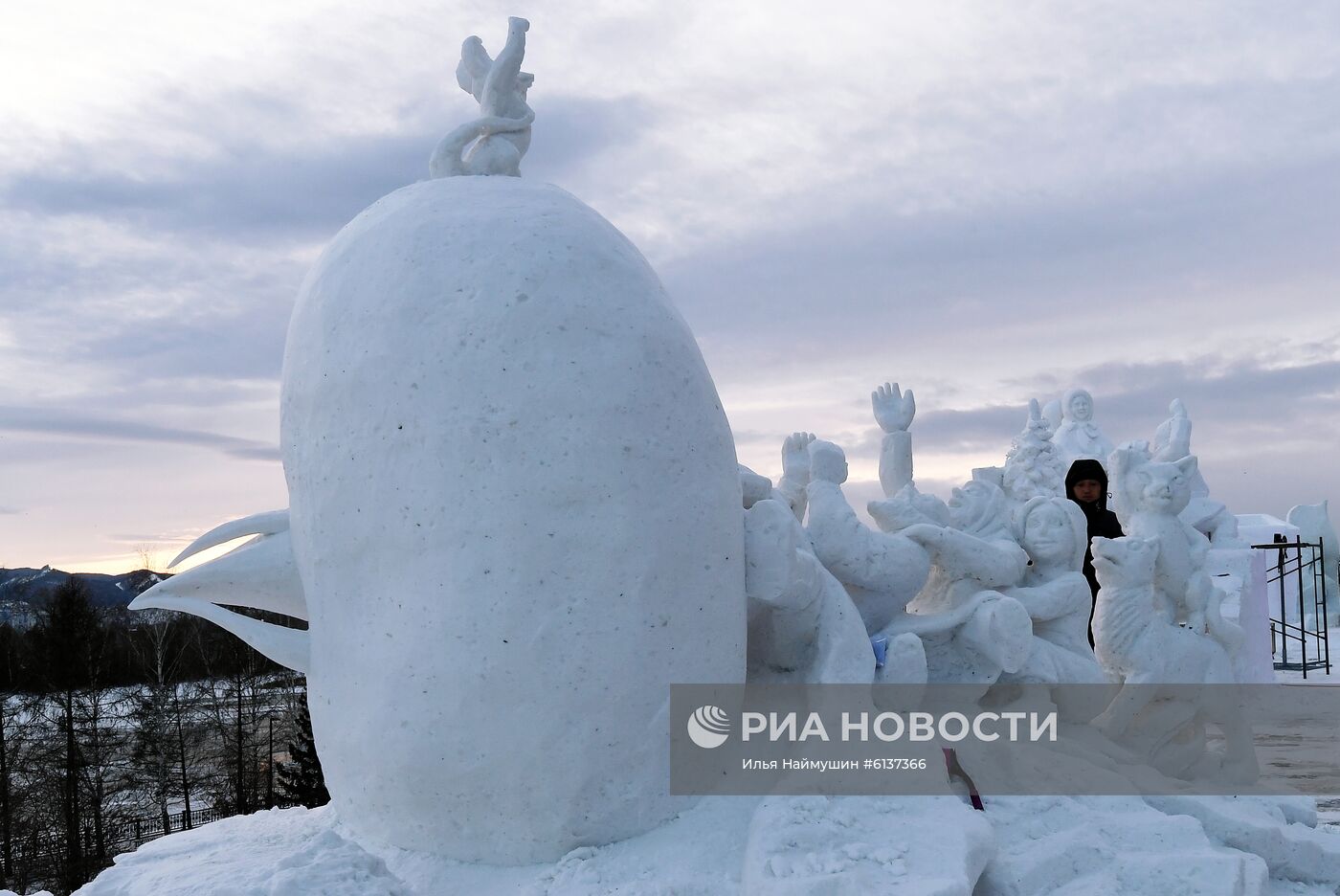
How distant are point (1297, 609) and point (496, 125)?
2017 centimetres

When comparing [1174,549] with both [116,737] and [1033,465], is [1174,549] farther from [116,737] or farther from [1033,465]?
[116,737]

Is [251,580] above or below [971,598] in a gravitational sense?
above

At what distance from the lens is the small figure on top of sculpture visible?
457cm

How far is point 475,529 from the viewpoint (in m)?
3.61

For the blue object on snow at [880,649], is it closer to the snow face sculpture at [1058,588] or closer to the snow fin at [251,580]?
the snow face sculpture at [1058,588]

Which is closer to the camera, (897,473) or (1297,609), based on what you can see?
(897,473)

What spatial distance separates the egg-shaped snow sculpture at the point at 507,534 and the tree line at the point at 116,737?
9.07m

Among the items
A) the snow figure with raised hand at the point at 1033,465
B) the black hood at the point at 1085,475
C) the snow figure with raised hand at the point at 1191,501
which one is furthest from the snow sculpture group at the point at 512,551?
the snow figure with raised hand at the point at 1191,501

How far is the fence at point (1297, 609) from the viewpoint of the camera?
49.8ft

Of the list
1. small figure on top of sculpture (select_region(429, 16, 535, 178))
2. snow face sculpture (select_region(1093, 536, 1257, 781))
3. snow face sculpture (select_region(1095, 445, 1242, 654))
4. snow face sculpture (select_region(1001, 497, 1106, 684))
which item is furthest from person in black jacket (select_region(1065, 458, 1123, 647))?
small figure on top of sculpture (select_region(429, 16, 535, 178))

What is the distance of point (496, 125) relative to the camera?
4.57 metres

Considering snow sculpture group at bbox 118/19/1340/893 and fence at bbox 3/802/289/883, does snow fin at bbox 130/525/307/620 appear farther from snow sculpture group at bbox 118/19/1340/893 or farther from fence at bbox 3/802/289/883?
fence at bbox 3/802/289/883

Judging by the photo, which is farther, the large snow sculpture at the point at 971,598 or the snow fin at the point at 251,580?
the large snow sculpture at the point at 971,598

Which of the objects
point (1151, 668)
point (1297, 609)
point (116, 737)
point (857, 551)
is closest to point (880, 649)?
point (857, 551)
